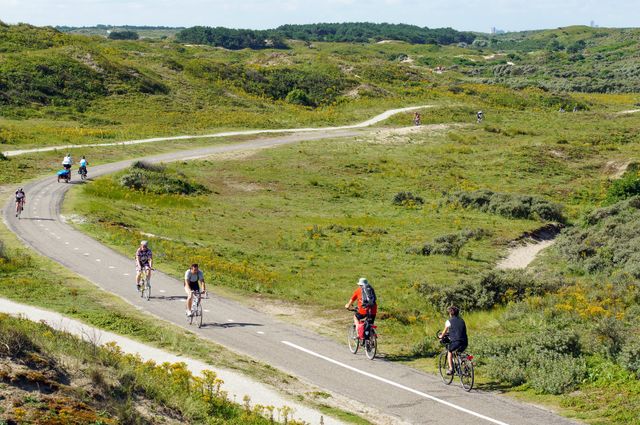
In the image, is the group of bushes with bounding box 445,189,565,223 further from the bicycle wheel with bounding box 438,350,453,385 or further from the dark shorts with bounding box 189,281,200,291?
the bicycle wheel with bounding box 438,350,453,385

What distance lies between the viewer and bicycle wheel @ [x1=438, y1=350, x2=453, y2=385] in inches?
711

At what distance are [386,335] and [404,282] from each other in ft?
32.8

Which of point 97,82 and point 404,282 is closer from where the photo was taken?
point 404,282

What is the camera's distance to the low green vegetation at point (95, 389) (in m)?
12.2

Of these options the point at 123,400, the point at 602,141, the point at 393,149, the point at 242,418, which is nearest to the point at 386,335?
the point at 242,418

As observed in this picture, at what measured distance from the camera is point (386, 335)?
75.2 ft

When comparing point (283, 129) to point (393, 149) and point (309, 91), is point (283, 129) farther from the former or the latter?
point (309, 91)

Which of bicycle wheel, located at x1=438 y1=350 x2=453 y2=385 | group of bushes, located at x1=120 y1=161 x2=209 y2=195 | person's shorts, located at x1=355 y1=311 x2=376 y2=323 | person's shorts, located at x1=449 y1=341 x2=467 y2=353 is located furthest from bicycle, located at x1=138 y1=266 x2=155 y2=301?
group of bushes, located at x1=120 y1=161 x2=209 y2=195

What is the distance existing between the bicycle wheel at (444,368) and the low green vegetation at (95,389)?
15.4 feet

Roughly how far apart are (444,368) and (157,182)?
37153 mm

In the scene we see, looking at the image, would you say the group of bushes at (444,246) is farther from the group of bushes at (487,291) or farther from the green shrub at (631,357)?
the green shrub at (631,357)

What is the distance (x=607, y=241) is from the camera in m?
40.5

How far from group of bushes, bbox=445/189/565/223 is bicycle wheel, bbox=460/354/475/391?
35245 mm

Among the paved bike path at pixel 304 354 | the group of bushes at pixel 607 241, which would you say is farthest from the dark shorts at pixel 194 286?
the group of bushes at pixel 607 241
